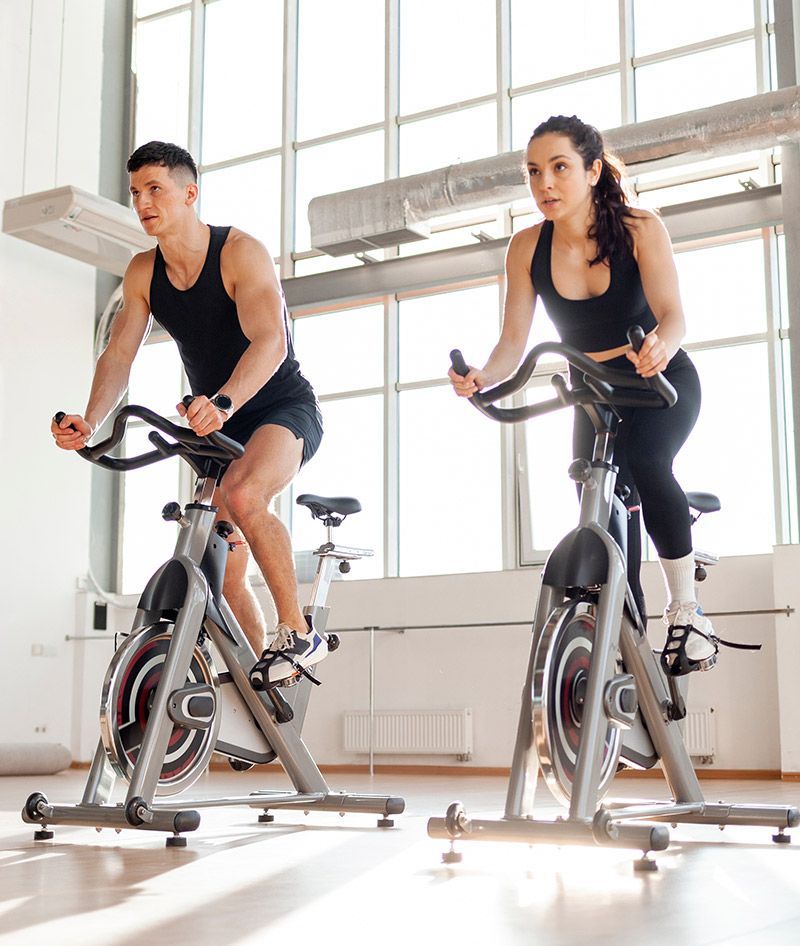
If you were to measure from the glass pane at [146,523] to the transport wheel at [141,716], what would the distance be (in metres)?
6.48

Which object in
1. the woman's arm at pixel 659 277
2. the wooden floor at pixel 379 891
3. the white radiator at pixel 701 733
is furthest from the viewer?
the white radiator at pixel 701 733

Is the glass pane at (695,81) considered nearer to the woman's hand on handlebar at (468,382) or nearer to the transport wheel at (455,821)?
the woman's hand on handlebar at (468,382)

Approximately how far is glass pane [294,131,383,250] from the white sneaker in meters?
6.64

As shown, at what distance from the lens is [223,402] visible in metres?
2.70

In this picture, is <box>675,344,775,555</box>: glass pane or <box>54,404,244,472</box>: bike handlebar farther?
<box>675,344,775,555</box>: glass pane

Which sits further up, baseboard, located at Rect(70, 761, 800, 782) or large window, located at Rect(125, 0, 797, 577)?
large window, located at Rect(125, 0, 797, 577)

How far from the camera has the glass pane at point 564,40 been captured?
8.09 m

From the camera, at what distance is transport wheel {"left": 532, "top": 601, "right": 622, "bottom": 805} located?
226cm

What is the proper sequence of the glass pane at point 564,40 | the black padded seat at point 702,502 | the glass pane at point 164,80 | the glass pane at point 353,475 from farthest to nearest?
the glass pane at point 164,80 < the glass pane at point 353,475 < the glass pane at point 564,40 < the black padded seat at point 702,502

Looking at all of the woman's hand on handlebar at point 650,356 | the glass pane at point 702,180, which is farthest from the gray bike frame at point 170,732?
the glass pane at point 702,180

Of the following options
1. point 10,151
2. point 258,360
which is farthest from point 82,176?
point 258,360

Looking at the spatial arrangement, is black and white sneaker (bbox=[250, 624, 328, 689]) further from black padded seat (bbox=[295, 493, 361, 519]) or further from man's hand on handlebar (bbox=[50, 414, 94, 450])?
man's hand on handlebar (bbox=[50, 414, 94, 450])

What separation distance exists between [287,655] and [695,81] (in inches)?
232

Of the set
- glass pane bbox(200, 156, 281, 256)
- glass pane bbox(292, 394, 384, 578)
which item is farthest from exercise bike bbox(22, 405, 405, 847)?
glass pane bbox(200, 156, 281, 256)
